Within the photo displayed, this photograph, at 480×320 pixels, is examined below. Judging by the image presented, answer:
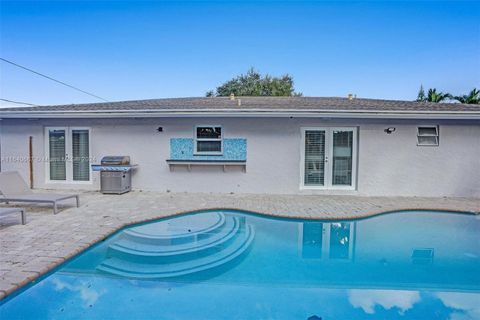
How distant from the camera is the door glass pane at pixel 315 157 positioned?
932 cm

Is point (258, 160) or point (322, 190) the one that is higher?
point (258, 160)

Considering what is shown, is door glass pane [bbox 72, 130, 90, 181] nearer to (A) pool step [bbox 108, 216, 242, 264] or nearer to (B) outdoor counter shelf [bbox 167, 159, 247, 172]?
(B) outdoor counter shelf [bbox 167, 159, 247, 172]

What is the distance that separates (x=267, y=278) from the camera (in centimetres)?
405

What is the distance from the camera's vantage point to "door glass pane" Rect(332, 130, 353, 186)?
30.6 ft

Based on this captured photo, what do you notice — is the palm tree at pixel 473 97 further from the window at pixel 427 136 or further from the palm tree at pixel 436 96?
the window at pixel 427 136

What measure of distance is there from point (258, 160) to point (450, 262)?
6101 millimetres

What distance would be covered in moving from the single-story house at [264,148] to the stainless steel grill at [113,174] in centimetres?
70

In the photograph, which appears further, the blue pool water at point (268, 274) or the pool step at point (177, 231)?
the pool step at point (177, 231)

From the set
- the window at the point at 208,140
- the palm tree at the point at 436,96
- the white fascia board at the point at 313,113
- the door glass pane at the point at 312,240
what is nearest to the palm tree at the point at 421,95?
the palm tree at the point at 436,96

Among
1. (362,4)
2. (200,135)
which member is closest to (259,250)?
(200,135)

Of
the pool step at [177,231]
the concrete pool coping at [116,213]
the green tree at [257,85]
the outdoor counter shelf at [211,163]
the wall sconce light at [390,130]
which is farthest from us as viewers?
the green tree at [257,85]

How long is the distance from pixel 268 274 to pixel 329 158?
6.29 meters

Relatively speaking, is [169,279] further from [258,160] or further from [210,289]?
[258,160]

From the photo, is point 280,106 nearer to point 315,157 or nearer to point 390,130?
point 315,157
